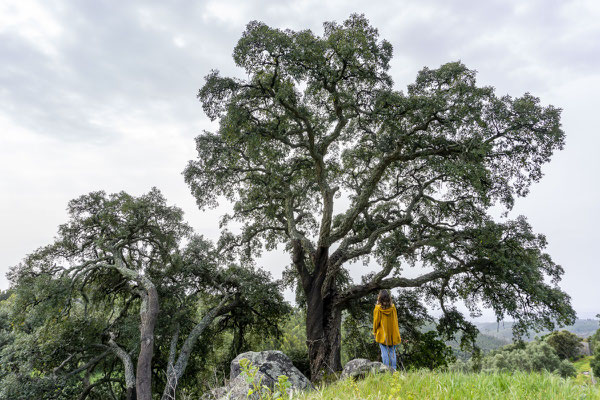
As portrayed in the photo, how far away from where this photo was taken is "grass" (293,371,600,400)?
10.4 feet

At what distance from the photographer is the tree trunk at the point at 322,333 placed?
1108 cm

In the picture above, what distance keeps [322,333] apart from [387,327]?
18.7ft

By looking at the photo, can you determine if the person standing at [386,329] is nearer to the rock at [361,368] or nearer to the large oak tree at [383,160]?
the rock at [361,368]

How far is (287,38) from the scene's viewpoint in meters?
9.62

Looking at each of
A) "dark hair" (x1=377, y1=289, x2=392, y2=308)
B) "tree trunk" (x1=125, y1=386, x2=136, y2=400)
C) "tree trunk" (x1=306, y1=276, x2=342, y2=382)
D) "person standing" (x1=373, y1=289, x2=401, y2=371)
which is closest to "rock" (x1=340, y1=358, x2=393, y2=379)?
"person standing" (x1=373, y1=289, x2=401, y2=371)

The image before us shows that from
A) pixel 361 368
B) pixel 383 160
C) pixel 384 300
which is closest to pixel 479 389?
pixel 361 368

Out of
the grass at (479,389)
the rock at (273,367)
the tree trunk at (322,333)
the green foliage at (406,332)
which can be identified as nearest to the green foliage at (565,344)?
the green foliage at (406,332)

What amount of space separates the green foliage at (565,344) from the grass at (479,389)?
69950 mm

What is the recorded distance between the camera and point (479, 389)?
3.36m

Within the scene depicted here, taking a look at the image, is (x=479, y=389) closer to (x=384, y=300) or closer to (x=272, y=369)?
(x=384, y=300)

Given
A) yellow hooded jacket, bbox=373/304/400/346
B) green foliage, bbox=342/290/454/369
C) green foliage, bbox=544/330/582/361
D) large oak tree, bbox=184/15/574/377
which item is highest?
large oak tree, bbox=184/15/574/377

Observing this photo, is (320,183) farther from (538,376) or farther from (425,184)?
(538,376)

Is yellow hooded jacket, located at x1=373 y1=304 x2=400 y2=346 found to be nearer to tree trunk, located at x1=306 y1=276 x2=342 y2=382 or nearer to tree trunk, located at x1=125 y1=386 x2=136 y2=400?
tree trunk, located at x1=306 y1=276 x2=342 y2=382

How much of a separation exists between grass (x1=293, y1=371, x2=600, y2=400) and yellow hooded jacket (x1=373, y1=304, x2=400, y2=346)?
2516 millimetres
